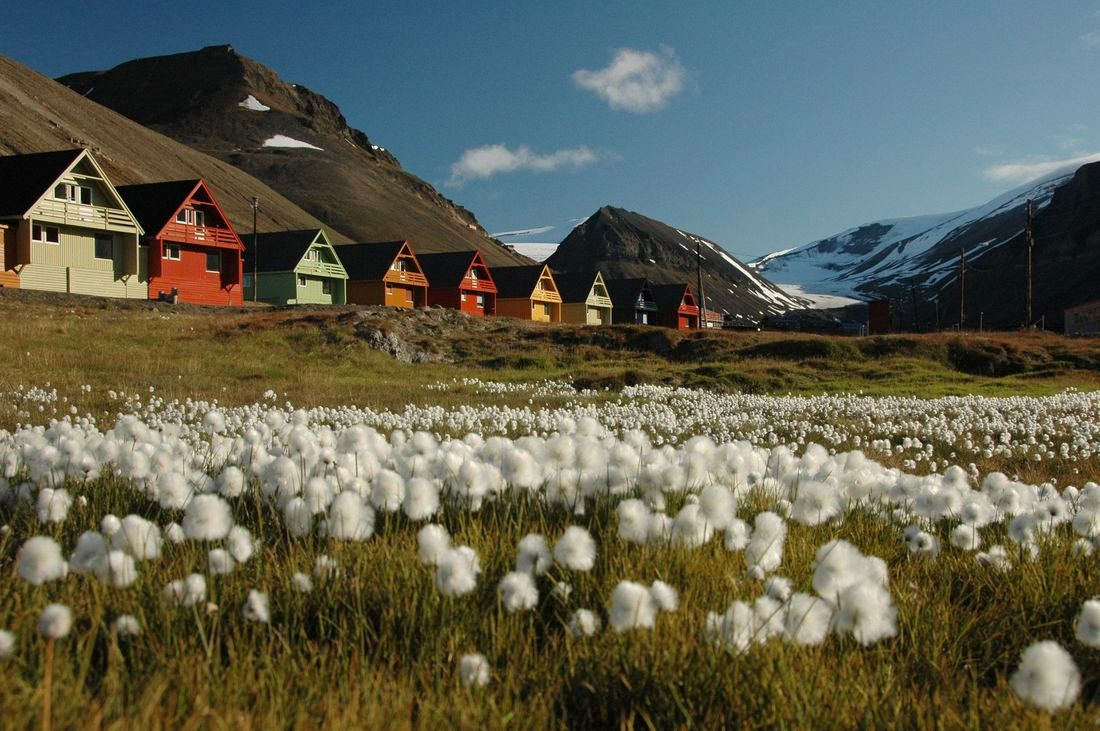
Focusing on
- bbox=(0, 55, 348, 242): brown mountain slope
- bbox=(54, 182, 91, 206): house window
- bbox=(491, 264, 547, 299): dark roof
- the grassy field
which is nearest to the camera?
the grassy field

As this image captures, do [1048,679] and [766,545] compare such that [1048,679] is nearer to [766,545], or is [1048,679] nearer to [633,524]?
[766,545]

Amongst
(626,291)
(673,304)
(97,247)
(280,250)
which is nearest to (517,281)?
(626,291)

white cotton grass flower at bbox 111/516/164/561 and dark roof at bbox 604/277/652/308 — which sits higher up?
dark roof at bbox 604/277/652/308

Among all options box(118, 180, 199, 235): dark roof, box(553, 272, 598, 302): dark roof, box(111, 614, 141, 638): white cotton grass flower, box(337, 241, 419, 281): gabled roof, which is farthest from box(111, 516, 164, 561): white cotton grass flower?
box(553, 272, 598, 302): dark roof

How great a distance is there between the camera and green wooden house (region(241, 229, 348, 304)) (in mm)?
72125

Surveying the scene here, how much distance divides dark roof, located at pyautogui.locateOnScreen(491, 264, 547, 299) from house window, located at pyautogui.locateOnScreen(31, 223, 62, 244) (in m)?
46.6

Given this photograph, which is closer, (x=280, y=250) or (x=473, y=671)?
(x=473, y=671)

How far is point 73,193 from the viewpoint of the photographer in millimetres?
51031

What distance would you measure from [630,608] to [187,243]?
63.9 metres

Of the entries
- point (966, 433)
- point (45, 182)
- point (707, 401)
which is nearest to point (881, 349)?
point (707, 401)

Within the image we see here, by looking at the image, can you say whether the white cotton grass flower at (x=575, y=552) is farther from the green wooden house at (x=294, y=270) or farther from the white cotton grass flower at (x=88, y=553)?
the green wooden house at (x=294, y=270)

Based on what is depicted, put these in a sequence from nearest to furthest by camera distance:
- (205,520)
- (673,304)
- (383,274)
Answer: (205,520)
(383,274)
(673,304)

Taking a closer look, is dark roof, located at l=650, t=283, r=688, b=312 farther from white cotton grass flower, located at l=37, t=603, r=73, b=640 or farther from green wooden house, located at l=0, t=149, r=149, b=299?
white cotton grass flower, located at l=37, t=603, r=73, b=640

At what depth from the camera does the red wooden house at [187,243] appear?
57219mm
